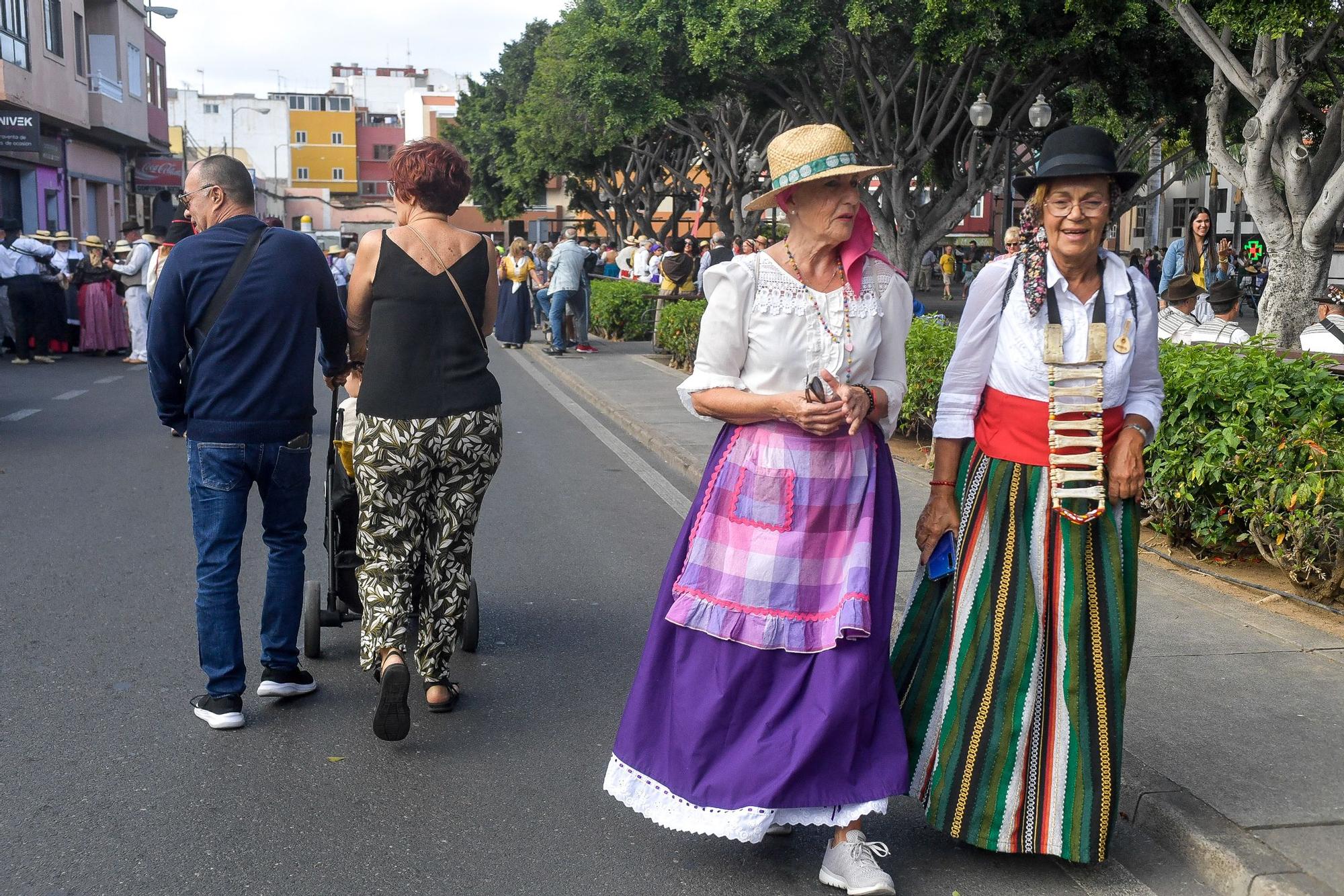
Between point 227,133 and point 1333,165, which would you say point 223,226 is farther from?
point 227,133

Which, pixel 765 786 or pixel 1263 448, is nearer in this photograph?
pixel 765 786

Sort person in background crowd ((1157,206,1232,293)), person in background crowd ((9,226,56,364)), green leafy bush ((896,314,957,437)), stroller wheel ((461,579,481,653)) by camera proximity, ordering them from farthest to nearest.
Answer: person in background crowd ((9,226,56,364)) → person in background crowd ((1157,206,1232,293)) → green leafy bush ((896,314,957,437)) → stroller wheel ((461,579,481,653))

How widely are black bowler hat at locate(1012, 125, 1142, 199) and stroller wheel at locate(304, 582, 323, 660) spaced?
3.18m

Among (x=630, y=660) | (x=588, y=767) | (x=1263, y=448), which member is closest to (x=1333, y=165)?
(x=1263, y=448)

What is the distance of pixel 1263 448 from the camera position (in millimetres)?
6180

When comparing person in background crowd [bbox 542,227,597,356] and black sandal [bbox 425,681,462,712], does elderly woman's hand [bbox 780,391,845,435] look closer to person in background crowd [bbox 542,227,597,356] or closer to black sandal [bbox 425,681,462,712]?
black sandal [bbox 425,681,462,712]

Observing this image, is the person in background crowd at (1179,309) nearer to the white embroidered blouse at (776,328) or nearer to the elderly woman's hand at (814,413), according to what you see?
the white embroidered blouse at (776,328)

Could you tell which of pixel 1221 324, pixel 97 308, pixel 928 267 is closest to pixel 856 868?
pixel 1221 324

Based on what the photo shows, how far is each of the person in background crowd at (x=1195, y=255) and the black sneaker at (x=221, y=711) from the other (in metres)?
8.38

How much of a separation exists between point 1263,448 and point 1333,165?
9177 mm

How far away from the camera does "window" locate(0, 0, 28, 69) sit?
2842 centimetres

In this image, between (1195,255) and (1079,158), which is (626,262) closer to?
(1195,255)

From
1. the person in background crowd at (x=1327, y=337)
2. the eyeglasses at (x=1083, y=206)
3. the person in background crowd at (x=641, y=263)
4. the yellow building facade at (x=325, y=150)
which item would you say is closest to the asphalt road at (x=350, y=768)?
the eyeglasses at (x=1083, y=206)

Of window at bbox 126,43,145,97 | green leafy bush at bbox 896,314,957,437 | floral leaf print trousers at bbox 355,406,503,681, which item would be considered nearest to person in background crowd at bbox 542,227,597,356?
green leafy bush at bbox 896,314,957,437
